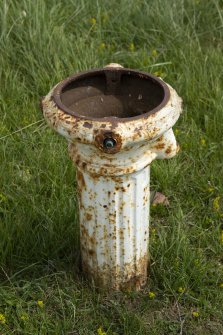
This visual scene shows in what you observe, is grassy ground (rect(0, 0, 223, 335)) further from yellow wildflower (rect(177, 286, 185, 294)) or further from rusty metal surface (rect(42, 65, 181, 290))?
rusty metal surface (rect(42, 65, 181, 290))

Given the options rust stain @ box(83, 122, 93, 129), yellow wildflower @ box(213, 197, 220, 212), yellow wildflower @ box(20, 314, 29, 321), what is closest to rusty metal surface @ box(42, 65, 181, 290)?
rust stain @ box(83, 122, 93, 129)

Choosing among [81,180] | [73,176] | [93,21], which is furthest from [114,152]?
[93,21]

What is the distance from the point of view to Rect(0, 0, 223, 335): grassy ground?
8.72ft

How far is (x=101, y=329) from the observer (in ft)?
8.43

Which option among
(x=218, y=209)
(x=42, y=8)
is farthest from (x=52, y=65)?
(x=218, y=209)

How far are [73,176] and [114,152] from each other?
3.67 feet

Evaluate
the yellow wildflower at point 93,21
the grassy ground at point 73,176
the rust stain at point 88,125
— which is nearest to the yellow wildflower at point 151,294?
the grassy ground at point 73,176

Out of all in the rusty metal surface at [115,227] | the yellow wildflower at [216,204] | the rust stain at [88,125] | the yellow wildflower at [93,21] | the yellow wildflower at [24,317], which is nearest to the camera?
A: the rust stain at [88,125]

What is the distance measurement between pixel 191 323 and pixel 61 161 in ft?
3.49

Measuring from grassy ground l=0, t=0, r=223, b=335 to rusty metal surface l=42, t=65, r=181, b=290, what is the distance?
160mm

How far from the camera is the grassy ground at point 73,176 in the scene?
8.72 ft

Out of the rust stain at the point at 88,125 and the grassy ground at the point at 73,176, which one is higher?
the rust stain at the point at 88,125

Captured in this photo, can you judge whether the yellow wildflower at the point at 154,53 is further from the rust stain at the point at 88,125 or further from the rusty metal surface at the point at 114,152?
the rust stain at the point at 88,125

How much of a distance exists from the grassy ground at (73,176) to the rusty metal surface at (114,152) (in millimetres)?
160
